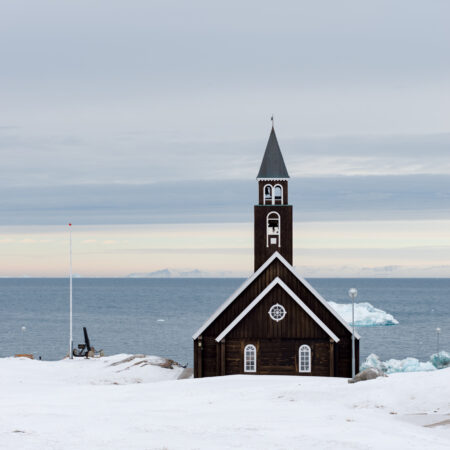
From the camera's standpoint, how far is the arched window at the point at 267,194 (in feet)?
149

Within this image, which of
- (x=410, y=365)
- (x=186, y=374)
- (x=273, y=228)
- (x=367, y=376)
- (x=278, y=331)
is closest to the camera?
(x=367, y=376)

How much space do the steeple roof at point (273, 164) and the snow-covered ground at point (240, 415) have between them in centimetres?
1363

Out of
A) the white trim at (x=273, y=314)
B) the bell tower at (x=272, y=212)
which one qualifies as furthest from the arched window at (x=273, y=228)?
the white trim at (x=273, y=314)

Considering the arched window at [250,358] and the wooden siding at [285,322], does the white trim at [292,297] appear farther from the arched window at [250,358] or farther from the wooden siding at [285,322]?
the arched window at [250,358]

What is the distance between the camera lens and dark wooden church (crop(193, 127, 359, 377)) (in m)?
42.6

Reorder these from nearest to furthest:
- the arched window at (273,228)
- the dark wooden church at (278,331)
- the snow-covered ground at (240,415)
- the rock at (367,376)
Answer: the snow-covered ground at (240,415) < the rock at (367,376) < the dark wooden church at (278,331) < the arched window at (273,228)

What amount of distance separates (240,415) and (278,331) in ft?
55.3

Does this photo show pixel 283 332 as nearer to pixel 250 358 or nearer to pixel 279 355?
pixel 279 355

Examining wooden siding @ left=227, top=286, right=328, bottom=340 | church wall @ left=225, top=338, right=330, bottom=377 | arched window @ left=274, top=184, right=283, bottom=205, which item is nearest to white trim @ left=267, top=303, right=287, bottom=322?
wooden siding @ left=227, top=286, right=328, bottom=340

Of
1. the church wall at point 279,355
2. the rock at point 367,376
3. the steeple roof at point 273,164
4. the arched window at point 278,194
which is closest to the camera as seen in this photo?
the rock at point 367,376

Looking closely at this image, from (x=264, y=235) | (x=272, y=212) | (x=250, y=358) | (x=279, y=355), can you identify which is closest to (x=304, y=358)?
(x=279, y=355)

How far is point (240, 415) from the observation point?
2608 cm

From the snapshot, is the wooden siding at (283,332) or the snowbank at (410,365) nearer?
the wooden siding at (283,332)

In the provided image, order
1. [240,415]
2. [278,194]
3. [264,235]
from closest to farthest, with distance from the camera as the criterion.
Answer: [240,415]
[264,235]
[278,194]
